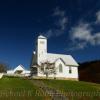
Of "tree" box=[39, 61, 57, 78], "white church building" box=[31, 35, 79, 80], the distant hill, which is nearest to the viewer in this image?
"tree" box=[39, 61, 57, 78]

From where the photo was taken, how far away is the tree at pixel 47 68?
90494mm

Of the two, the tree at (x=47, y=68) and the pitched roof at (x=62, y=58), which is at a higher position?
A: the pitched roof at (x=62, y=58)

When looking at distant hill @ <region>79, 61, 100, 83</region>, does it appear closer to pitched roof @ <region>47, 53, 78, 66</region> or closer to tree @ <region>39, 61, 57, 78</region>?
pitched roof @ <region>47, 53, 78, 66</region>

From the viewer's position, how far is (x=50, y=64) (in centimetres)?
9075

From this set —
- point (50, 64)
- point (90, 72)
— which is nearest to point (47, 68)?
point (50, 64)

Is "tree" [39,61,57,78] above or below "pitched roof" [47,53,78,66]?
below

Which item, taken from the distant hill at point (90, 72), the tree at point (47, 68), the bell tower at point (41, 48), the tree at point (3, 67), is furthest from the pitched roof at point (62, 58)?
the tree at point (3, 67)

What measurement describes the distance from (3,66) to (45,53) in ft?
98.5

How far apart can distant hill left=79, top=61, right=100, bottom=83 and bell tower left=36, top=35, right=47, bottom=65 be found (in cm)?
1675

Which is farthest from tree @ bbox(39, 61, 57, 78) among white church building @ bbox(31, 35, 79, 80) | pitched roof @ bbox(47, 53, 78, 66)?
pitched roof @ bbox(47, 53, 78, 66)

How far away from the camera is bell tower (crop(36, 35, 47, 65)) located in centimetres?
9325

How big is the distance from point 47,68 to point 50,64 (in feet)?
4.96

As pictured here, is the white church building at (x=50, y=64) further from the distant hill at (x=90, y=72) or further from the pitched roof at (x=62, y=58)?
the distant hill at (x=90, y=72)

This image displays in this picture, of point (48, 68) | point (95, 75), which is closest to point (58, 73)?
point (48, 68)
